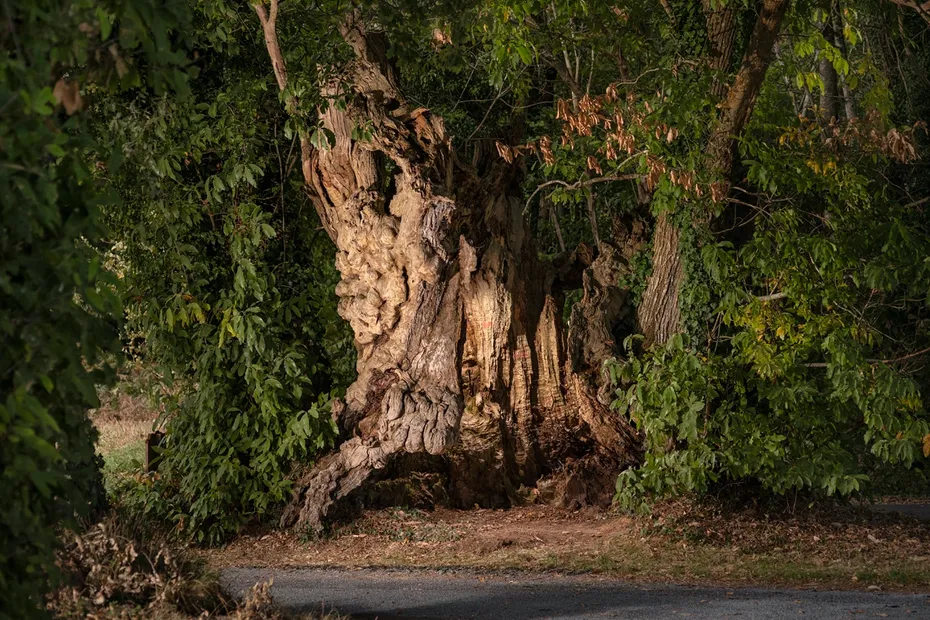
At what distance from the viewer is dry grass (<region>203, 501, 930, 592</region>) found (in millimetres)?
10438

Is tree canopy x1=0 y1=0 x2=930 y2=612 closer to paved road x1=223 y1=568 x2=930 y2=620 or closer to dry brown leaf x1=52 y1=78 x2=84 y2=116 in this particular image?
paved road x1=223 y1=568 x2=930 y2=620

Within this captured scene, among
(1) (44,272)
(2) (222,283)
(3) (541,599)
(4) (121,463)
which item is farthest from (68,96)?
(4) (121,463)

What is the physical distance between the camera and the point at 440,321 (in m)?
13.0

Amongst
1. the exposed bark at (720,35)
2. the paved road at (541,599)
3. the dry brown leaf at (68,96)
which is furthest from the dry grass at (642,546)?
the dry brown leaf at (68,96)

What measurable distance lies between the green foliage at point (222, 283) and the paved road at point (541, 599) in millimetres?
2715

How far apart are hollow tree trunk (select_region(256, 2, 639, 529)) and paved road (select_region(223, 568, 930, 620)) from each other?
2.61m

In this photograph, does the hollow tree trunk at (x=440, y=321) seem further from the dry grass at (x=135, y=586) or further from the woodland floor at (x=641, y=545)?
the dry grass at (x=135, y=586)

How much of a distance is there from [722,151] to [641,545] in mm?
4485

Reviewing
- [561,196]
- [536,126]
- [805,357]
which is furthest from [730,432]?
[536,126]

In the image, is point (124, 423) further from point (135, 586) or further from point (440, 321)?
point (135, 586)

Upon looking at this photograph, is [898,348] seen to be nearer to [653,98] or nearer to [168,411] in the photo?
[653,98]

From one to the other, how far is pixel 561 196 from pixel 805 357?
3.36m

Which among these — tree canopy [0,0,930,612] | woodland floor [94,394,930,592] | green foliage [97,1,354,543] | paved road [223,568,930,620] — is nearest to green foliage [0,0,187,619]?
paved road [223,568,930,620]

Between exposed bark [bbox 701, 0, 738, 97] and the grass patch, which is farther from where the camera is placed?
the grass patch
